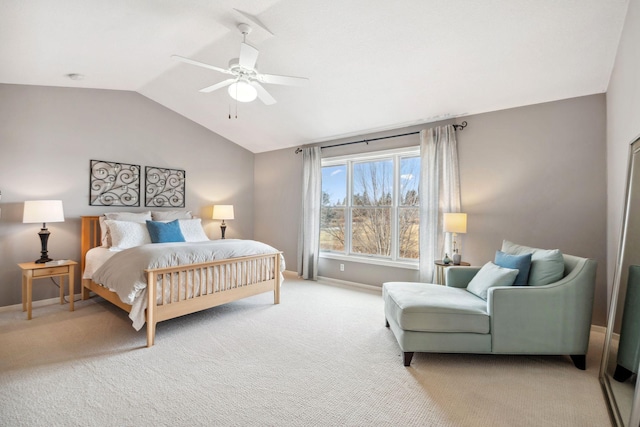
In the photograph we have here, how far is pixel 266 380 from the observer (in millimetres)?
2176

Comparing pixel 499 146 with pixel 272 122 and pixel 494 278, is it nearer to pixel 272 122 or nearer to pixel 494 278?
pixel 494 278

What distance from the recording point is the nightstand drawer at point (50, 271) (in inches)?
133

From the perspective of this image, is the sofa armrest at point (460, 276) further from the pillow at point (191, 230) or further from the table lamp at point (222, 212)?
the table lamp at point (222, 212)

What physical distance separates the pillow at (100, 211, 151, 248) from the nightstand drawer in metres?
0.48

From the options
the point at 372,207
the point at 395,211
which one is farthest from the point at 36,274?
the point at 395,211

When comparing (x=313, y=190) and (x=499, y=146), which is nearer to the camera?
(x=499, y=146)

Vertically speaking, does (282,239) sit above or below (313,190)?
below

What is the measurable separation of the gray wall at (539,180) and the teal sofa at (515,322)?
43.0 inches

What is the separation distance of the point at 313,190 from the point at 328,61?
91.8 inches

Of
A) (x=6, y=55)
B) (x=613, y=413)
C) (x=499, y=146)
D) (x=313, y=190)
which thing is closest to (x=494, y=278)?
(x=613, y=413)

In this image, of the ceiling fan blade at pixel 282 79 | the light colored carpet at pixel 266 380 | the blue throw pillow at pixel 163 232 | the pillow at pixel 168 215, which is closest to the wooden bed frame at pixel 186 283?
the light colored carpet at pixel 266 380

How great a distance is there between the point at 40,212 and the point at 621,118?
231 inches

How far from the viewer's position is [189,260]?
3057mm

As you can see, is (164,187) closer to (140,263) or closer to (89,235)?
(89,235)
